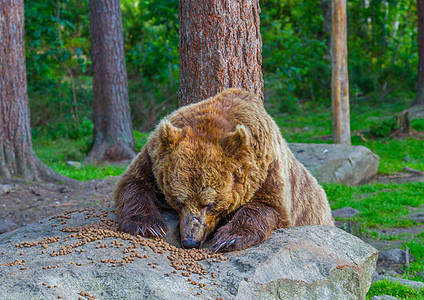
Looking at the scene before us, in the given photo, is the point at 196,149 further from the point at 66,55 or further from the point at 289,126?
the point at 289,126

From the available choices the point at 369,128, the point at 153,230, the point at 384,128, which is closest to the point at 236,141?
the point at 153,230

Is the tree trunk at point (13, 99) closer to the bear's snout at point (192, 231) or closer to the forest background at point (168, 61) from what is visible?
the forest background at point (168, 61)

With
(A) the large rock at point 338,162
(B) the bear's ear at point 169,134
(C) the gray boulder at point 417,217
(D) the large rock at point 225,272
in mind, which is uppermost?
(B) the bear's ear at point 169,134

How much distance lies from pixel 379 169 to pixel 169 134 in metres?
8.48

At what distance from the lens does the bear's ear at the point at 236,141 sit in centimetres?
349

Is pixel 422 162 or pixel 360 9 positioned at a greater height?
pixel 360 9

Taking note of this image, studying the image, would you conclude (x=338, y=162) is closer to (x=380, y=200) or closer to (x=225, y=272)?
(x=380, y=200)

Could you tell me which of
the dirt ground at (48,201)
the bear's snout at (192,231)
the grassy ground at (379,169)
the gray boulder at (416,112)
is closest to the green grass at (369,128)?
the grassy ground at (379,169)

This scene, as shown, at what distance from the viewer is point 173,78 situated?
18641 mm

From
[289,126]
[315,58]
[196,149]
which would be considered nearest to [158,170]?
[196,149]

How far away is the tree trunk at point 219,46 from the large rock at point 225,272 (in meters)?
1.91

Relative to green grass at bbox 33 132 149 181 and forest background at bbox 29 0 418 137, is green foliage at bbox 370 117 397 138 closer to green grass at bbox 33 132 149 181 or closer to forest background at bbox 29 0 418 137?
forest background at bbox 29 0 418 137

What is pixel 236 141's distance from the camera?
3.51 metres

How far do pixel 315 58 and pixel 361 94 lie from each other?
2.45 meters
